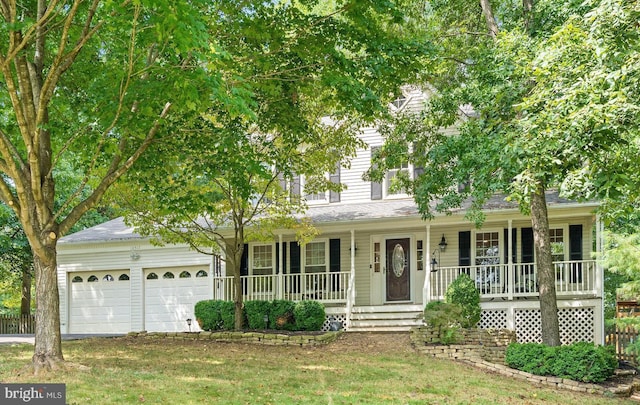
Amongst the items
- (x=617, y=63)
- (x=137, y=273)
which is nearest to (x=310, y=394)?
(x=617, y=63)

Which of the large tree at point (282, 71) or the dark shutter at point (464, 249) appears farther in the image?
the dark shutter at point (464, 249)

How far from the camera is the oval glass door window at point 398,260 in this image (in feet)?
61.5

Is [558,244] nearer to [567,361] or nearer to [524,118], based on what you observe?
[567,361]

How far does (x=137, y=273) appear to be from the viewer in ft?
66.4

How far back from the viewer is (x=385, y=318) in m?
17.1

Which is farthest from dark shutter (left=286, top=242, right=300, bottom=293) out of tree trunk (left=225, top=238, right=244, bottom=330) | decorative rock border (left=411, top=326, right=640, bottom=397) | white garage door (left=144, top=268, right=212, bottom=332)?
decorative rock border (left=411, top=326, right=640, bottom=397)

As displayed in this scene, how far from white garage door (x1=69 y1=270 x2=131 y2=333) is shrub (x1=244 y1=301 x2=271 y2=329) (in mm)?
4771

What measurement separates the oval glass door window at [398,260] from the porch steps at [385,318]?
4.45 feet

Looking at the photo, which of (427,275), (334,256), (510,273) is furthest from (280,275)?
(510,273)

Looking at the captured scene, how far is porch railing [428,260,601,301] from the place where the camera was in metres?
16.0

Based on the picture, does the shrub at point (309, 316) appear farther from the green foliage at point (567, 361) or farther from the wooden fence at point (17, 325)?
the wooden fence at point (17, 325)

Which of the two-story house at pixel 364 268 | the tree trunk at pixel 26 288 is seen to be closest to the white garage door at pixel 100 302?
the two-story house at pixel 364 268

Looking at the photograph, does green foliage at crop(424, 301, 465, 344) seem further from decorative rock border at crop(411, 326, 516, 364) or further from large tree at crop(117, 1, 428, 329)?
large tree at crop(117, 1, 428, 329)

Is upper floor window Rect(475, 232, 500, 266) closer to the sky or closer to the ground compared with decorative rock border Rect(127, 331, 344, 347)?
closer to the sky
